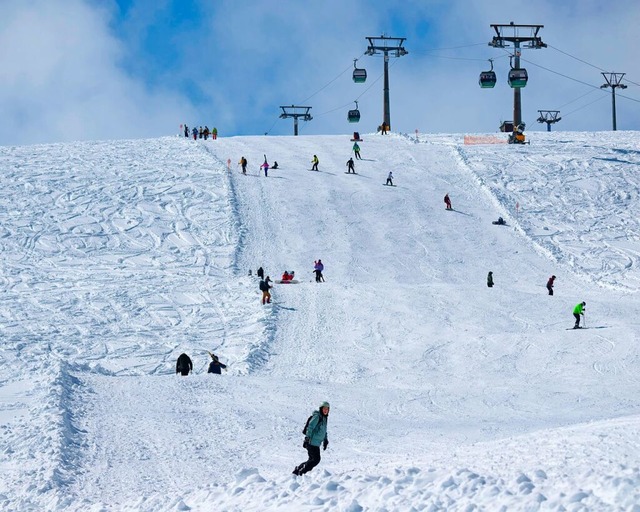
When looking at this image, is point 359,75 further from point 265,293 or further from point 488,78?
point 265,293

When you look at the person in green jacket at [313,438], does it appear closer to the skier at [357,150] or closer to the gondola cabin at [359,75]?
the skier at [357,150]

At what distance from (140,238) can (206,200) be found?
580 centimetres

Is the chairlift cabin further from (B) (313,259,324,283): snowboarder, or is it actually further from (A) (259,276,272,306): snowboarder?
(A) (259,276,272,306): snowboarder

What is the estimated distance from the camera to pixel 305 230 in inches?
1575

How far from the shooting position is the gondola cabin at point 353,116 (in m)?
67.3

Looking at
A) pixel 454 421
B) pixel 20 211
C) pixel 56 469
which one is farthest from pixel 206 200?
pixel 56 469

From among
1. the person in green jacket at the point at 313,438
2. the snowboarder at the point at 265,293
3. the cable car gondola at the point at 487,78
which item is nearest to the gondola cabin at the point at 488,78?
the cable car gondola at the point at 487,78

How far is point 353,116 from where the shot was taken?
221ft

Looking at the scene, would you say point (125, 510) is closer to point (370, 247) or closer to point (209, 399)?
point (209, 399)

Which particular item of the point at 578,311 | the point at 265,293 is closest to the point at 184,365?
the point at 265,293

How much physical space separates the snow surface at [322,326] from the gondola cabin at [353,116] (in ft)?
27.2

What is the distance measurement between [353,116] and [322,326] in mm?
42055

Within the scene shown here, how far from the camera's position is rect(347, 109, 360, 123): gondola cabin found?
6728 cm

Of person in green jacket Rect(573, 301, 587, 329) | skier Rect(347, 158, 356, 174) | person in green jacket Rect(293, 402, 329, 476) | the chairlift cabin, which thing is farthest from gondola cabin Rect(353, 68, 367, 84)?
person in green jacket Rect(293, 402, 329, 476)
